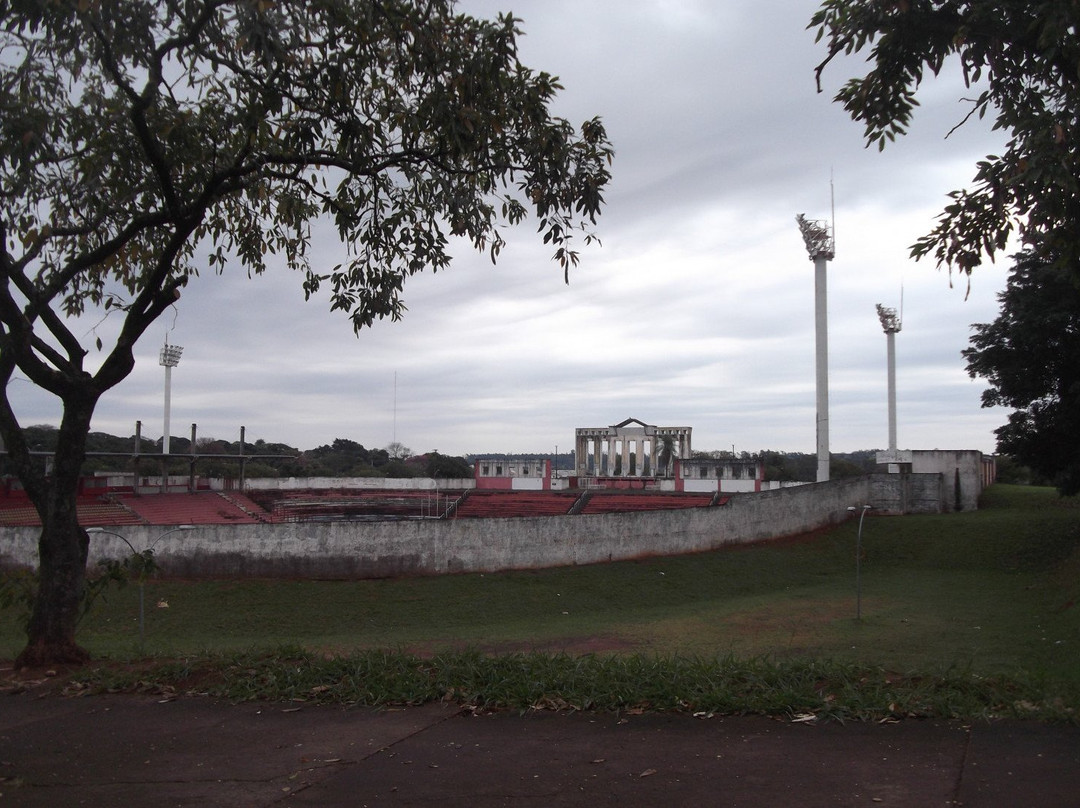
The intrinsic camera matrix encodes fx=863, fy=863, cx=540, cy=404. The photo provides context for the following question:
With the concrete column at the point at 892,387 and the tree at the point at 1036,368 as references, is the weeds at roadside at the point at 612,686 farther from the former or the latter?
the concrete column at the point at 892,387

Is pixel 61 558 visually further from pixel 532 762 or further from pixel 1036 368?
pixel 1036 368

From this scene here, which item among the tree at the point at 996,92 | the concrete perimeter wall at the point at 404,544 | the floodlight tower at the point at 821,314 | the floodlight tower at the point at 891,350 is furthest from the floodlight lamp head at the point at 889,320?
the tree at the point at 996,92

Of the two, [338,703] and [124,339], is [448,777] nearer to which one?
[338,703]

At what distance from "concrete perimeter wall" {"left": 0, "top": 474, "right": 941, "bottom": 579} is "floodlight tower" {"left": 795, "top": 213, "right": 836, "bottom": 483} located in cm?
1280

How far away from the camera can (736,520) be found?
25.7 metres

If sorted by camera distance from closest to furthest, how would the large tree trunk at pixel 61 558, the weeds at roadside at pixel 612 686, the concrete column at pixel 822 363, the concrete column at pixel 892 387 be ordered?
the weeds at roadside at pixel 612 686 → the large tree trunk at pixel 61 558 → the concrete column at pixel 822 363 → the concrete column at pixel 892 387

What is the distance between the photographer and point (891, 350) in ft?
166

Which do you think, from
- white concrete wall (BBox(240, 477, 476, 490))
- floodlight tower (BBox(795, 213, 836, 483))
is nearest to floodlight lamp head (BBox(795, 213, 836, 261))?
floodlight tower (BBox(795, 213, 836, 483))

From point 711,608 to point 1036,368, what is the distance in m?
10.8

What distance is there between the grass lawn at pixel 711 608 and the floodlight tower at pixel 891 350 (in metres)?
22.5

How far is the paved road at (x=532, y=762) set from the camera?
11.8 feet

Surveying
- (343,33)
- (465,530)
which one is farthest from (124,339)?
(465,530)

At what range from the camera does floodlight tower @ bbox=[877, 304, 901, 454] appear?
4957cm

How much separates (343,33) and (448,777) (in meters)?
5.38
